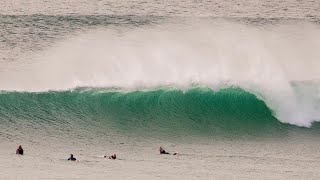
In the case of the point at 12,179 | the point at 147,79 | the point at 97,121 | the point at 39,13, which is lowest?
the point at 12,179

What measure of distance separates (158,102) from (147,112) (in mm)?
874

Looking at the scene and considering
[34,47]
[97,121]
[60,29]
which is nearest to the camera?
[97,121]

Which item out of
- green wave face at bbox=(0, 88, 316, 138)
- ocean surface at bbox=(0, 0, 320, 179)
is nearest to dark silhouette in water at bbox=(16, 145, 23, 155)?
ocean surface at bbox=(0, 0, 320, 179)

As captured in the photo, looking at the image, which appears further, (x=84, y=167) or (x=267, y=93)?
(x=267, y=93)

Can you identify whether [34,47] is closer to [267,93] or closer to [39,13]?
[39,13]

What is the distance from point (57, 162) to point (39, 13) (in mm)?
23121

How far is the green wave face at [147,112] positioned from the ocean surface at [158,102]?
3 centimetres

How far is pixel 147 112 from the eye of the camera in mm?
29344

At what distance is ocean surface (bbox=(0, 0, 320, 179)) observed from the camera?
23109mm

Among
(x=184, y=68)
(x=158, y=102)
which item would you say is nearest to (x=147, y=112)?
(x=158, y=102)

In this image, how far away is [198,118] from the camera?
1148 inches

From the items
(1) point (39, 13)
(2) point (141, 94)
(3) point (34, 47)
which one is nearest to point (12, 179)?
(2) point (141, 94)

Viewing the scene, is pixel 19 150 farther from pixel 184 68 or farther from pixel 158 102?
pixel 184 68

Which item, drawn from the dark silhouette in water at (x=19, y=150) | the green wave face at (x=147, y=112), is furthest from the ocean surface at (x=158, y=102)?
the dark silhouette in water at (x=19, y=150)
